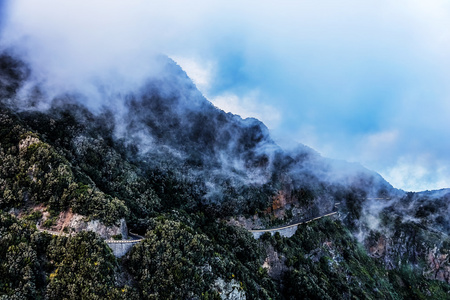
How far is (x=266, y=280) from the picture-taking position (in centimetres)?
6975

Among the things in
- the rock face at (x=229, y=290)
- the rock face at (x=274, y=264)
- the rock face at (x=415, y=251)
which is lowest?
the rock face at (x=229, y=290)

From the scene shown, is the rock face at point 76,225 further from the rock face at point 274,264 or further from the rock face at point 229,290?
the rock face at point 274,264

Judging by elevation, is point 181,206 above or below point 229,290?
above

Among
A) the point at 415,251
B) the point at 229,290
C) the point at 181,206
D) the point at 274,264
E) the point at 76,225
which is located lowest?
the point at 229,290

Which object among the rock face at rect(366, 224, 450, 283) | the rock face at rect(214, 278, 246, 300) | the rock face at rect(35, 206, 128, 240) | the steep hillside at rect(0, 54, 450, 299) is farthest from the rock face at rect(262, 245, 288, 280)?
the rock face at rect(366, 224, 450, 283)

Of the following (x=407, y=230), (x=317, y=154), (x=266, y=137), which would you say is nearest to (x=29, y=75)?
(x=266, y=137)

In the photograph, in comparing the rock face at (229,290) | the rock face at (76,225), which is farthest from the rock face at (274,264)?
the rock face at (76,225)

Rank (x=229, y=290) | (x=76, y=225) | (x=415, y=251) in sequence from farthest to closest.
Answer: (x=415, y=251)
(x=229, y=290)
(x=76, y=225)

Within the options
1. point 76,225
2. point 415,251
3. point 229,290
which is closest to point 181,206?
point 229,290

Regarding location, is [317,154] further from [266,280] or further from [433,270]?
[266,280]

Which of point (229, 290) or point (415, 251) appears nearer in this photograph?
point (229, 290)

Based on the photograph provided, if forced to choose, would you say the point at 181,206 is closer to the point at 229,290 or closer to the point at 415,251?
the point at 229,290

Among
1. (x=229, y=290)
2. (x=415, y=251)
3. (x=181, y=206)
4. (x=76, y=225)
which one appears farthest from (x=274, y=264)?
(x=415, y=251)

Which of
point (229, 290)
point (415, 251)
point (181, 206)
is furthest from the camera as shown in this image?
point (415, 251)
